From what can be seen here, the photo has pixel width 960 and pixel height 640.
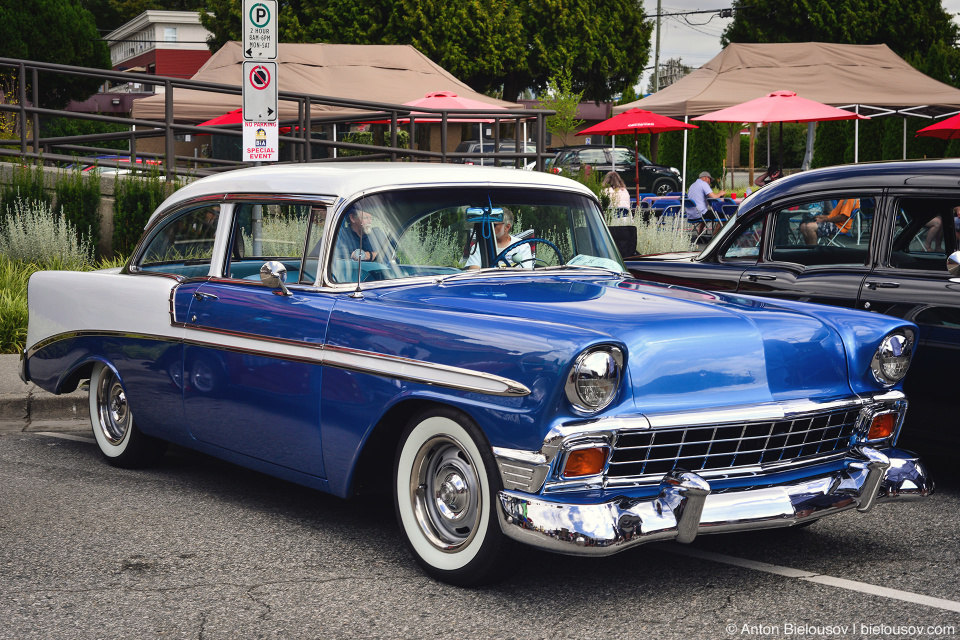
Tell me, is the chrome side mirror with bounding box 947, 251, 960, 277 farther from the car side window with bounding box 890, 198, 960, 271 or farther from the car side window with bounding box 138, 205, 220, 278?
the car side window with bounding box 138, 205, 220, 278

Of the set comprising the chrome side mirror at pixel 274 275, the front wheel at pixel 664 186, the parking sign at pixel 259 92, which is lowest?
the chrome side mirror at pixel 274 275

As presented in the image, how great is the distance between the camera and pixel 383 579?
4.16 metres

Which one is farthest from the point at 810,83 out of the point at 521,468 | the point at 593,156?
the point at 521,468

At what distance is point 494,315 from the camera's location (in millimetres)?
4035

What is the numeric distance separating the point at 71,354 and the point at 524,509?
362cm

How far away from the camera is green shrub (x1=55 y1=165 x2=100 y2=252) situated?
1164 cm

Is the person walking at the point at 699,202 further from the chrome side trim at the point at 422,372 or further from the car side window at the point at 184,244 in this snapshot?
the chrome side trim at the point at 422,372

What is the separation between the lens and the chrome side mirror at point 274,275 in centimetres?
470

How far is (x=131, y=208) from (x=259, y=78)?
152 inches

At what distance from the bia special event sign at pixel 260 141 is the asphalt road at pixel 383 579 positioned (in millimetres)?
3631

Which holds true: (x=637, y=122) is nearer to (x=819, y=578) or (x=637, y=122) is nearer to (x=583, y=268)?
(x=583, y=268)

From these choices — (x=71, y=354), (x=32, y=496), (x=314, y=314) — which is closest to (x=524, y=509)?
(x=314, y=314)

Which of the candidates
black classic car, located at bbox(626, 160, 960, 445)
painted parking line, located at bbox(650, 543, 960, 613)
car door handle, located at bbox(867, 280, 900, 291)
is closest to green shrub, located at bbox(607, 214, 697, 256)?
black classic car, located at bbox(626, 160, 960, 445)

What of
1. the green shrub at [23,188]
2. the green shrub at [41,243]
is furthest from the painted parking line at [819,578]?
the green shrub at [23,188]
